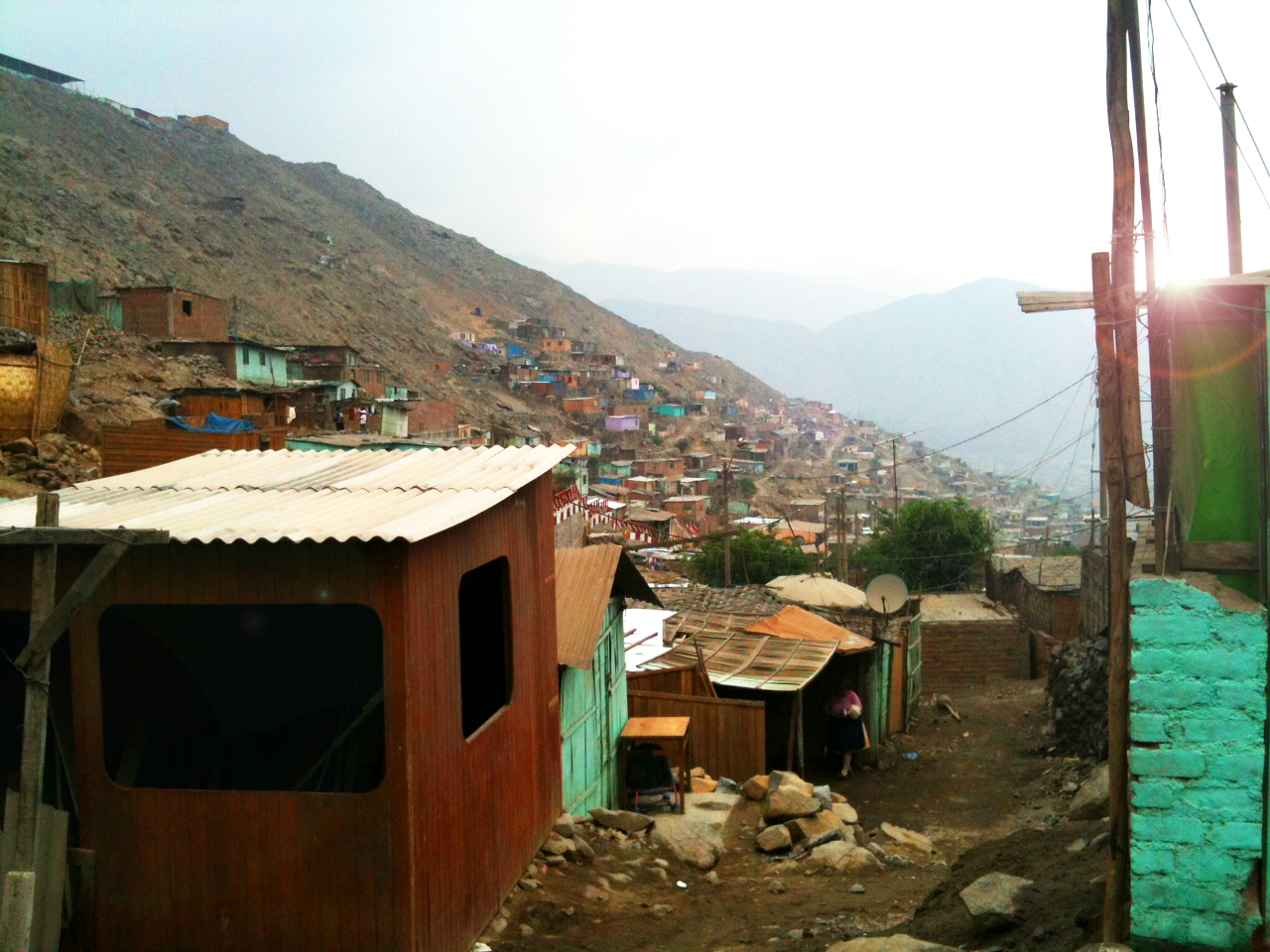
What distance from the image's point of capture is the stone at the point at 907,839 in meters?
9.81

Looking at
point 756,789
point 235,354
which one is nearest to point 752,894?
point 756,789

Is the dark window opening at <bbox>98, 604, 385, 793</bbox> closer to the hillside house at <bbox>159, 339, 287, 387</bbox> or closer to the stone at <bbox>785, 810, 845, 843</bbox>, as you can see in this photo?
the stone at <bbox>785, 810, 845, 843</bbox>

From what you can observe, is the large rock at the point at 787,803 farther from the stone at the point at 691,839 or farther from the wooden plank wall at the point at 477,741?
the wooden plank wall at the point at 477,741

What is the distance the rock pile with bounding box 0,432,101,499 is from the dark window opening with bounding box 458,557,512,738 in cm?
1198

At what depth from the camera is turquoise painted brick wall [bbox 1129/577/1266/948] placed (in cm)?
454

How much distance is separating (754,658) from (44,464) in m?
13.3

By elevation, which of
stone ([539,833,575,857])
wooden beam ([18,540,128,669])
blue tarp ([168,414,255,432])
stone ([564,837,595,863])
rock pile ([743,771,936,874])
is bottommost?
rock pile ([743,771,936,874])

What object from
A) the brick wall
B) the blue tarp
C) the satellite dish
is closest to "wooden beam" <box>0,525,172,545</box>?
the satellite dish

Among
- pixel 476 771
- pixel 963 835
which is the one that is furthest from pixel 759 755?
pixel 476 771

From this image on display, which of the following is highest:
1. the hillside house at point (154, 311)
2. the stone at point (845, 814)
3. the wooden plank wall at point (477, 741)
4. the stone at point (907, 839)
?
the hillside house at point (154, 311)

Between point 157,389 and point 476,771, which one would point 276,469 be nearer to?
point 476,771

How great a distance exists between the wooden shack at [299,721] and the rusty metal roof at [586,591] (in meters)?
1.32

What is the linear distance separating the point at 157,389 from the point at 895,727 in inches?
956

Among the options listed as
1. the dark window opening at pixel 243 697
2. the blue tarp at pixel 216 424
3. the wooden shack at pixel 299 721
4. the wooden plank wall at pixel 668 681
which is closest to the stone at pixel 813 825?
the wooden shack at pixel 299 721
